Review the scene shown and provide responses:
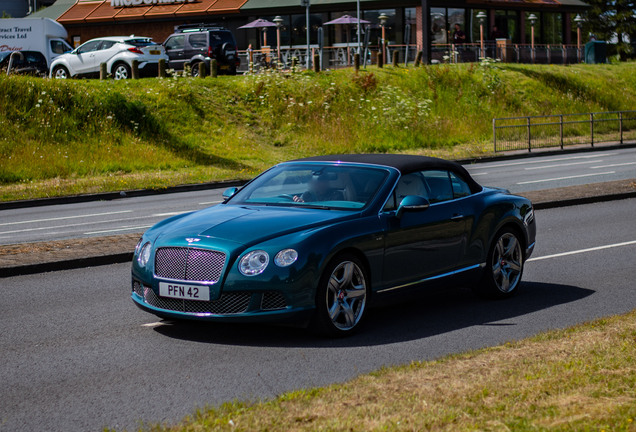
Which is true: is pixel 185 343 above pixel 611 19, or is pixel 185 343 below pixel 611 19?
below

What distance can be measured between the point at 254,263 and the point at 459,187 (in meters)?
2.67

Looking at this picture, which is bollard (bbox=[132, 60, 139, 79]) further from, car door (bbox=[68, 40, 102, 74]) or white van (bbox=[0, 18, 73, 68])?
A: white van (bbox=[0, 18, 73, 68])

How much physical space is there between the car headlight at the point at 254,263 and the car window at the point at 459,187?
2446mm

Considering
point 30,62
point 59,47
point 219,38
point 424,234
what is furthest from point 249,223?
point 59,47

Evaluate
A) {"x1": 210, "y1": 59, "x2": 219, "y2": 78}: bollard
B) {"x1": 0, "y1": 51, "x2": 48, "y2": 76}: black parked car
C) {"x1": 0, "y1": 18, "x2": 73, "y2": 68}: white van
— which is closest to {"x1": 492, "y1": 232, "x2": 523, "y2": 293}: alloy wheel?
{"x1": 210, "y1": 59, "x2": 219, "y2": 78}: bollard

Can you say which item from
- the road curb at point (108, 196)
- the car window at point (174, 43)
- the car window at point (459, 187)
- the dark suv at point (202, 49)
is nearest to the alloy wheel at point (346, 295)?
the car window at point (459, 187)

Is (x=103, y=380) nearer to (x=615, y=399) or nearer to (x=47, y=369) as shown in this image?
(x=47, y=369)

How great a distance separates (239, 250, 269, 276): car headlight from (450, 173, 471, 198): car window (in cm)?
245

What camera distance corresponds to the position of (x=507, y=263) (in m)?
8.50

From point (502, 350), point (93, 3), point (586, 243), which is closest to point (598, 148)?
point (586, 243)

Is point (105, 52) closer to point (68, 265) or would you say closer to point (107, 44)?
point (107, 44)

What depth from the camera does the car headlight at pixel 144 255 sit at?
6958 mm

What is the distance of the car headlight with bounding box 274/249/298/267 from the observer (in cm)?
645

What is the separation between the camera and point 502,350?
5.94 meters
